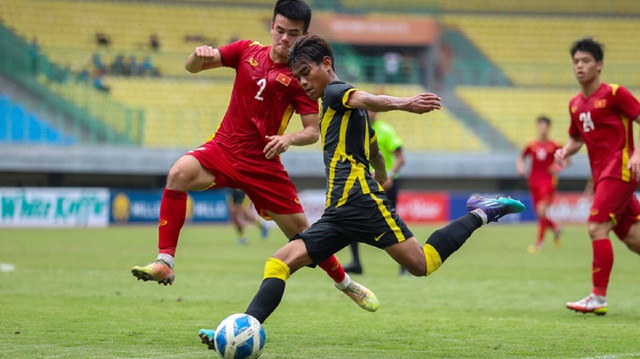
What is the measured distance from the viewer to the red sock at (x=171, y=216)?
7.74 m

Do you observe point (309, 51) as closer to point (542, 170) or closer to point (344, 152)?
point (344, 152)

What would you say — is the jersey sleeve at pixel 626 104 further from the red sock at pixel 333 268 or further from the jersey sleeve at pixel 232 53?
the jersey sleeve at pixel 232 53

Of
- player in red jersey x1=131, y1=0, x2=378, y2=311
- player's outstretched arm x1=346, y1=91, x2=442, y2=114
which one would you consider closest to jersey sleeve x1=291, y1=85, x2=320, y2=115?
player in red jersey x1=131, y1=0, x2=378, y2=311

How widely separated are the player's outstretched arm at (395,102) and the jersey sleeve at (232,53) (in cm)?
189

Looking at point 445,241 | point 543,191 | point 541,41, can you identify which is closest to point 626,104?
point 445,241

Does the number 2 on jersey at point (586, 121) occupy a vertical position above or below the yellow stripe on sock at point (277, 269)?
above

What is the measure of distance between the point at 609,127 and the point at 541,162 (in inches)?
449

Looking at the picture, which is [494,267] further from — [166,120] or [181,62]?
[181,62]

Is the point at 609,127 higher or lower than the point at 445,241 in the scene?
higher

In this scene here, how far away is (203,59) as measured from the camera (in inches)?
312

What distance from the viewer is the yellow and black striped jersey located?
669 cm

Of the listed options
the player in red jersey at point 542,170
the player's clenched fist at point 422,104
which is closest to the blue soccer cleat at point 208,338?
the player's clenched fist at point 422,104

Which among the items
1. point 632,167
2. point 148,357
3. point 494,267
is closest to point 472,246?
point 494,267

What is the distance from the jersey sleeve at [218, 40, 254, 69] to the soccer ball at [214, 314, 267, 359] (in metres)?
2.66
